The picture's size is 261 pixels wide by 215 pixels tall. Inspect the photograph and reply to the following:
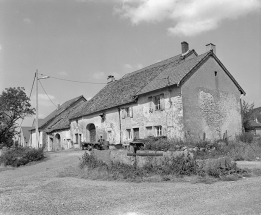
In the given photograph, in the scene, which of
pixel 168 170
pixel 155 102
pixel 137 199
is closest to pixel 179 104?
pixel 155 102

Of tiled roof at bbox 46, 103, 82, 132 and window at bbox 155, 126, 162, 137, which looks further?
tiled roof at bbox 46, 103, 82, 132

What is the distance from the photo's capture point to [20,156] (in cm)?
1747

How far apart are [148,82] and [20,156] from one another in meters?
12.1

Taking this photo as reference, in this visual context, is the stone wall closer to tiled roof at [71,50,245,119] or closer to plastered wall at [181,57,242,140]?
tiled roof at [71,50,245,119]

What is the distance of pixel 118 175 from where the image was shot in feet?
34.5

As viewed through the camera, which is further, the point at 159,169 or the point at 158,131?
the point at 158,131

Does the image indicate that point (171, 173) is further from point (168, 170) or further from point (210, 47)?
point (210, 47)

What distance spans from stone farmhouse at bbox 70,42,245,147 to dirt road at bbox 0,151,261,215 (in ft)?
35.0

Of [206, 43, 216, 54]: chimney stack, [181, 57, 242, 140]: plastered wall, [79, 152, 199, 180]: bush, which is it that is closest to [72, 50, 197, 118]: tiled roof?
[206, 43, 216, 54]: chimney stack

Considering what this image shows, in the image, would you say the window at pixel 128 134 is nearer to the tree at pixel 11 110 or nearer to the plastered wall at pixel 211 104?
the plastered wall at pixel 211 104

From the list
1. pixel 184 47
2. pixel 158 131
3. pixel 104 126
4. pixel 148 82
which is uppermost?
pixel 184 47

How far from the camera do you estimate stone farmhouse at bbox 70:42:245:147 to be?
19.5 meters

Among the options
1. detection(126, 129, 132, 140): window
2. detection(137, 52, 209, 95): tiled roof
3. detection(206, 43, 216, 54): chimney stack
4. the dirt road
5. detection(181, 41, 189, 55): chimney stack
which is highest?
detection(181, 41, 189, 55): chimney stack

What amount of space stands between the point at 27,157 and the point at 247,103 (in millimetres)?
26474
